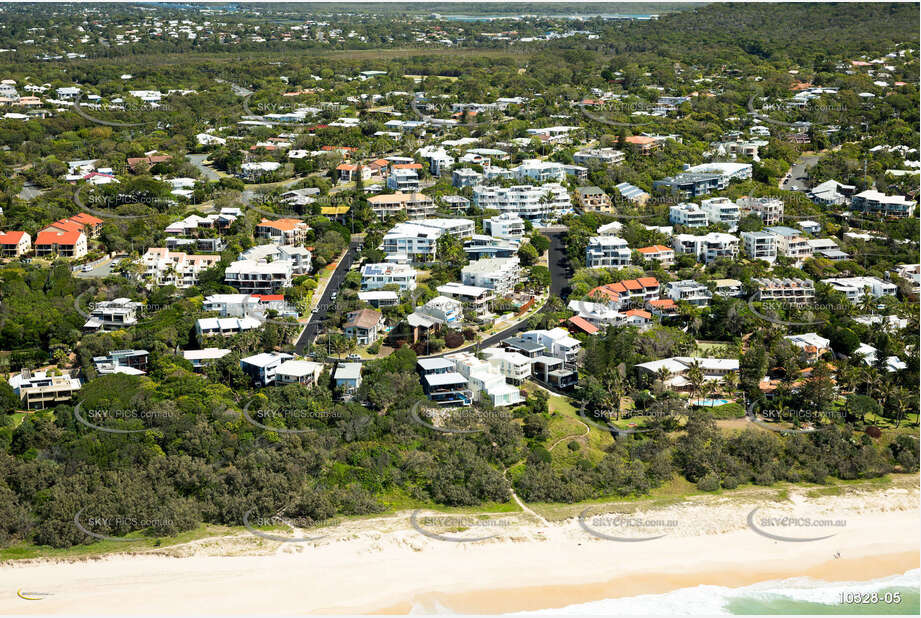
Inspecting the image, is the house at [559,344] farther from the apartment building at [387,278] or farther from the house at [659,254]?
the house at [659,254]

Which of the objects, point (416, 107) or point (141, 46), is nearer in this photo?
point (416, 107)

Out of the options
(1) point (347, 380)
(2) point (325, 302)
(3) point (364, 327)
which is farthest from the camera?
(2) point (325, 302)

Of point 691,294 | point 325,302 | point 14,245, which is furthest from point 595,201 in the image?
point 14,245

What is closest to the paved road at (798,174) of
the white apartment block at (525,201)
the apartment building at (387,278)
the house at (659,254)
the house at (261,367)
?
the white apartment block at (525,201)

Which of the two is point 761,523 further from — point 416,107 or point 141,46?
point 141,46

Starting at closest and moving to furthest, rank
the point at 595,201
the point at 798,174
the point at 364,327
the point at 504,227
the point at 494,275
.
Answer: the point at 364,327
the point at 494,275
the point at 504,227
the point at 595,201
the point at 798,174

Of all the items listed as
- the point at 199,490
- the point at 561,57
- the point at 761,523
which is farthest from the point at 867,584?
the point at 561,57

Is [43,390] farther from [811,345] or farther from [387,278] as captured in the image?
[811,345]
